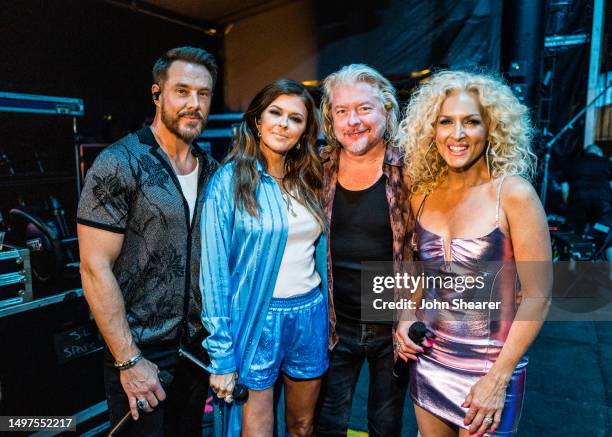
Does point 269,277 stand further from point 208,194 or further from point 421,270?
point 421,270

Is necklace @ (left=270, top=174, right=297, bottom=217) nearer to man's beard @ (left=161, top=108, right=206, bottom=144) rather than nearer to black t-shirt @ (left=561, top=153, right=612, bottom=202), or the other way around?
man's beard @ (left=161, top=108, right=206, bottom=144)

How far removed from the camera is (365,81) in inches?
71.8

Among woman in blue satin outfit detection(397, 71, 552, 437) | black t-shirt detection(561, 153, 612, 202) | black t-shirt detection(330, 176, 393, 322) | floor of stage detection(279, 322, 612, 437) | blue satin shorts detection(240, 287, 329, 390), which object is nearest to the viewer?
woman in blue satin outfit detection(397, 71, 552, 437)

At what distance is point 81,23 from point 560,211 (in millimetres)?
7501

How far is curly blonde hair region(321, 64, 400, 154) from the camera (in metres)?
1.83

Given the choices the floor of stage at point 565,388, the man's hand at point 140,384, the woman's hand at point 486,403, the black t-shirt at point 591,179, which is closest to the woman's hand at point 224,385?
the man's hand at point 140,384

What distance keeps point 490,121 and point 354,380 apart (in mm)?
1212

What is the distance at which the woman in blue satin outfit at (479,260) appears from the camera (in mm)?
1294

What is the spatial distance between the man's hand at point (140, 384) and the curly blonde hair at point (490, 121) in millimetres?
1228

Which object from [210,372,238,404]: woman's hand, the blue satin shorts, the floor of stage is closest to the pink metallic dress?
the blue satin shorts

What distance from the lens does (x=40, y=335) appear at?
2.17 meters
